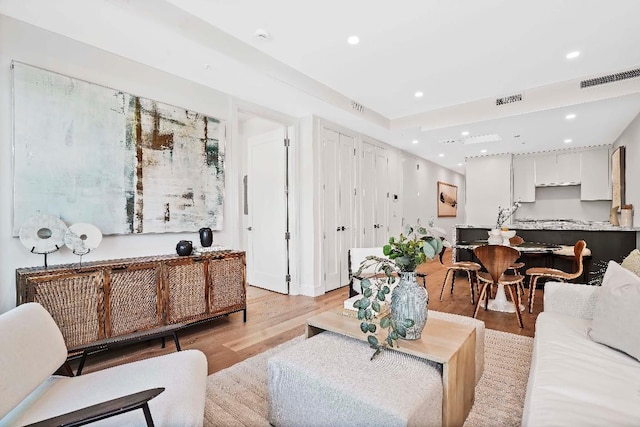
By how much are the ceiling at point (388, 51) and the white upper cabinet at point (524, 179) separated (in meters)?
2.38

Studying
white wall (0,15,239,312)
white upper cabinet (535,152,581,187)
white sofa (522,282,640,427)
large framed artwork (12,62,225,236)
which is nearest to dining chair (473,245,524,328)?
white sofa (522,282,640,427)

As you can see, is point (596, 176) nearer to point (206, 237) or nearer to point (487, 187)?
point (487, 187)

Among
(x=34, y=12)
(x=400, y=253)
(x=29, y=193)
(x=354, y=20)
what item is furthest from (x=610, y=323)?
(x=34, y=12)

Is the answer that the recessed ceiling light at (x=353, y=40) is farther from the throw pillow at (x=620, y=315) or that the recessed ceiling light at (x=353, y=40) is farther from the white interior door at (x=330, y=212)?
the throw pillow at (x=620, y=315)

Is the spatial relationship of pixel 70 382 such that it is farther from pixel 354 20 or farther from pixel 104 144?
pixel 354 20

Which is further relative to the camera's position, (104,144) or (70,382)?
(104,144)

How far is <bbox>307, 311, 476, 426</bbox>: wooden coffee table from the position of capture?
1478 millimetres

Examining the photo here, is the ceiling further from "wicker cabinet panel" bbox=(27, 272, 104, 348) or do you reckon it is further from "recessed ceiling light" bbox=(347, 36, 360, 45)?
"wicker cabinet panel" bbox=(27, 272, 104, 348)

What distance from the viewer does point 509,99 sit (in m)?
4.25

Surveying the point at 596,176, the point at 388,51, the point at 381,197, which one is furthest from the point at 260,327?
the point at 596,176

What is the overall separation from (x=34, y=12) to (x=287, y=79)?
2.04 meters

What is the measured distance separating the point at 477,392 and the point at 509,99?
3.82m

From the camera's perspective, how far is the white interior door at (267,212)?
4.61 metres

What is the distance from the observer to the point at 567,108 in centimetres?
398
